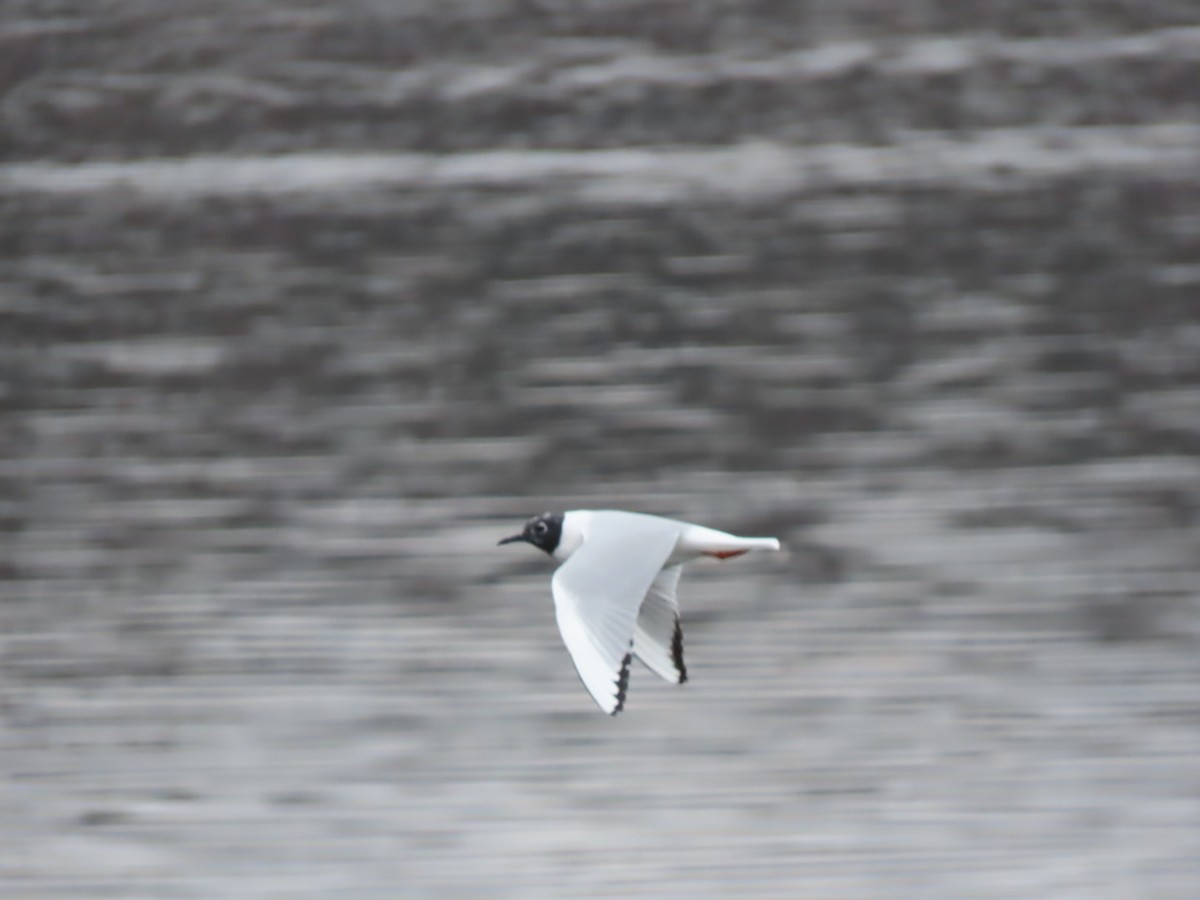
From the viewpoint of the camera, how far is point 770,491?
260cm

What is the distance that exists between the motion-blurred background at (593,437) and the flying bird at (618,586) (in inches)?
15.5

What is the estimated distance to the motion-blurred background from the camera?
2107 mm

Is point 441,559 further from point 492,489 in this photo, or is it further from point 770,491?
point 770,491

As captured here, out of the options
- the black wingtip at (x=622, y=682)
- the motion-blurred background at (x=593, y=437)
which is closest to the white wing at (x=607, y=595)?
the black wingtip at (x=622, y=682)

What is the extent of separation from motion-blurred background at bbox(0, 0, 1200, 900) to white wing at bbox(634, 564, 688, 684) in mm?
380

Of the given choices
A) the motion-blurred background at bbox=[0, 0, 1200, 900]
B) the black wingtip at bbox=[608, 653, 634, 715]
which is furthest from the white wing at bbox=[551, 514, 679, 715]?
the motion-blurred background at bbox=[0, 0, 1200, 900]

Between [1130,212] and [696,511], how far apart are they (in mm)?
1086

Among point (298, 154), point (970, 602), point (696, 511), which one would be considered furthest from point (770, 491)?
point (298, 154)

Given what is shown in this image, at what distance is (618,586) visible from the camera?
1.59 metres

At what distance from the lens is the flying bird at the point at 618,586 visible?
151cm

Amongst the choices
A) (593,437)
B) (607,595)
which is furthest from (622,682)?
(593,437)

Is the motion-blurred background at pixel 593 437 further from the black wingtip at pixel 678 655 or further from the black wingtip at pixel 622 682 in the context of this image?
the black wingtip at pixel 622 682

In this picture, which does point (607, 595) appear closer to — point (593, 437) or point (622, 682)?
point (622, 682)

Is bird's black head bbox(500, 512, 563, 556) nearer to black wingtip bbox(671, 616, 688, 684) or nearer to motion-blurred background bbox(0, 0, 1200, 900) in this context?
black wingtip bbox(671, 616, 688, 684)
